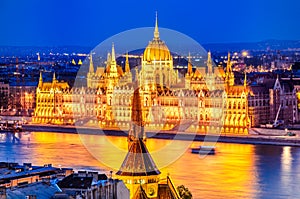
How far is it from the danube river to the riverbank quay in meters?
0.64

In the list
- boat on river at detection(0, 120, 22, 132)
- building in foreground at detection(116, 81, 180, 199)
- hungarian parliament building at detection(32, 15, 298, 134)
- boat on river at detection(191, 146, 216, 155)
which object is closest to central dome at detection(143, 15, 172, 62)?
hungarian parliament building at detection(32, 15, 298, 134)

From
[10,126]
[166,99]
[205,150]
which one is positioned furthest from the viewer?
[166,99]

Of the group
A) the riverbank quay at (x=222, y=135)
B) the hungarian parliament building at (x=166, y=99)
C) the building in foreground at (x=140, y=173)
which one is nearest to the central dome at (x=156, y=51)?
the hungarian parliament building at (x=166, y=99)

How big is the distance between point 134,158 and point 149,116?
18.5 meters

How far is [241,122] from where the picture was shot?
2511cm

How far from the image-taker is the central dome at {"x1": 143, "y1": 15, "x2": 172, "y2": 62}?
28.4 m

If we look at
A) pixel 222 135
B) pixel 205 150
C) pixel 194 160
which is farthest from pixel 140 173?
pixel 222 135

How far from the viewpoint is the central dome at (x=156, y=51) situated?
28.4 m

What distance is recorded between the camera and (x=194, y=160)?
714 inches

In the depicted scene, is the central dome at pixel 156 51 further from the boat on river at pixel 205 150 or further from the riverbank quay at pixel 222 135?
the boat on river at pixel 205 150

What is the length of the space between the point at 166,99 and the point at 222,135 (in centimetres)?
363

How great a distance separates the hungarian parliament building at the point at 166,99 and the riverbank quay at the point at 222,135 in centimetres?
77

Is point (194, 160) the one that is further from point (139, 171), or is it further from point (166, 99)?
point (139, 171)

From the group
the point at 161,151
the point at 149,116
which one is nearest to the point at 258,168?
the point at 161,151
